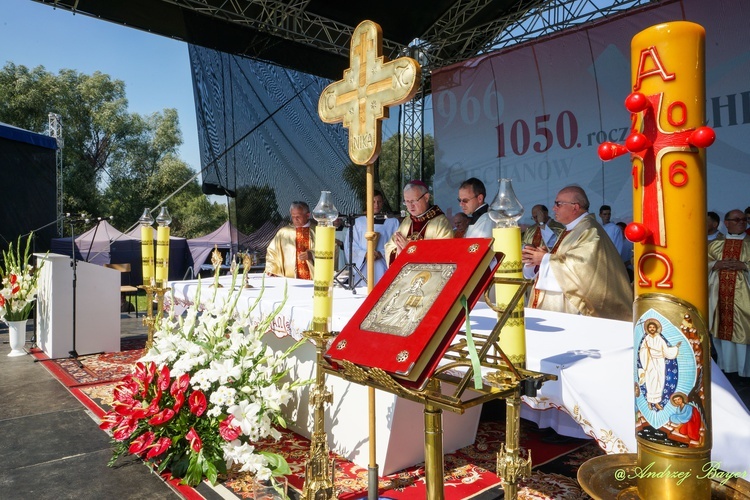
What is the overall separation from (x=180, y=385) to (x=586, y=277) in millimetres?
2411

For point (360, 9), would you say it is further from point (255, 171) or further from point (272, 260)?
point (272, 260)

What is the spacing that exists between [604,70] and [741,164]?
243cm

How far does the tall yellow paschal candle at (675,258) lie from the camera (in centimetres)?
110

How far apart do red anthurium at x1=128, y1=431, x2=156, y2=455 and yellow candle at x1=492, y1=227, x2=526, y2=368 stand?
6.84 ft

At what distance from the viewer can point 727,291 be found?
20.1 feet

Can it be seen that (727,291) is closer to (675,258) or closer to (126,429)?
(675,258)

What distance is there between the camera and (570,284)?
3295mm

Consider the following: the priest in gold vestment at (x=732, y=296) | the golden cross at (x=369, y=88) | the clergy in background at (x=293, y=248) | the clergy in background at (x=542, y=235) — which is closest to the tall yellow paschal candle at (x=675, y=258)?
the golden cross at (x=369, y=88)

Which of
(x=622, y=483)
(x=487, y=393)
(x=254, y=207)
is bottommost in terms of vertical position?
(x=622, y=483)

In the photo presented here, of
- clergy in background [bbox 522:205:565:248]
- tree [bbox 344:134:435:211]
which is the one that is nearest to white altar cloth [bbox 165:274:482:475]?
clergy in background [bbox 522:205:565:248]

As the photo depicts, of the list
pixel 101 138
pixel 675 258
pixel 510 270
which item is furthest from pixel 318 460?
pixel 101 138

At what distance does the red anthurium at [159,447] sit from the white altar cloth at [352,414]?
2.55 feet

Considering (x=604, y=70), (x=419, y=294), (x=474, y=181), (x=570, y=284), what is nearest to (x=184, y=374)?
(x=419, y=294)

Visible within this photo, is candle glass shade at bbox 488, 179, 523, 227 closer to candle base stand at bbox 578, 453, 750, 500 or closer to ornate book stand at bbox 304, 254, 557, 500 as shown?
ornate book stand at bbox 304, 254, 557, 500
